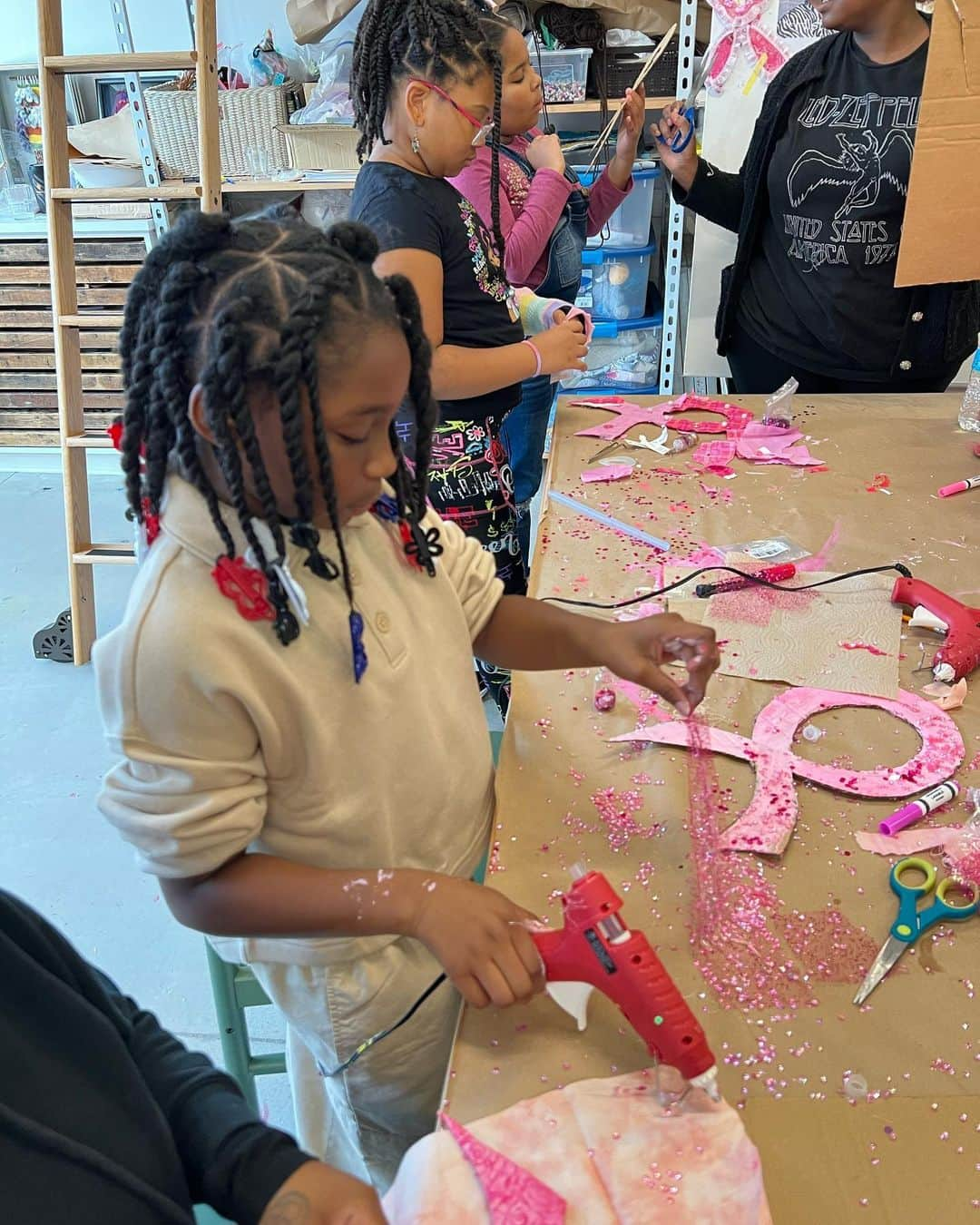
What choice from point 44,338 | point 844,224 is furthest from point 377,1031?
point 44,338

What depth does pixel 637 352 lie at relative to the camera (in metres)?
3.07

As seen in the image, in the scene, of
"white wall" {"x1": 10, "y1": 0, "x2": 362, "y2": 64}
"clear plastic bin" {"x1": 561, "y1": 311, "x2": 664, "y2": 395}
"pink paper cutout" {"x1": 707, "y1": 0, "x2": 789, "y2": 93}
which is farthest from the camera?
"white wall" {"x1": 10, "y1": 0, "x2": 362, "y2": 64}

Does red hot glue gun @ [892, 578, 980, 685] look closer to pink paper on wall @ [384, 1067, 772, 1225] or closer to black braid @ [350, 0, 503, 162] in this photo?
pink paper on wall @ [384, 1067, 772, 1225]

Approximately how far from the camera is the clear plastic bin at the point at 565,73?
2590 mm

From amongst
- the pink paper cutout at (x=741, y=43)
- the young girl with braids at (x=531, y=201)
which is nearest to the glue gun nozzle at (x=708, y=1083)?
the young girl with braids at (x=531, y=201)

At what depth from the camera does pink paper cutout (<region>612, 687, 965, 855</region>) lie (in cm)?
81

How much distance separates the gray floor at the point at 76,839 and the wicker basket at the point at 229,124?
1.27 m

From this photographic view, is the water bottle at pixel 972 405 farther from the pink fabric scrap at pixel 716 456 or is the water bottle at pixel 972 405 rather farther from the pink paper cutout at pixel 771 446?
the pink fabric scrap at pixel 716 456

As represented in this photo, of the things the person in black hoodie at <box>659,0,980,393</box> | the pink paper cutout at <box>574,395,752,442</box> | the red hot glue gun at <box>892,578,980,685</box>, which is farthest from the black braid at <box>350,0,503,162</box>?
the red hot glue gun at <box>892,578,980,685</box>

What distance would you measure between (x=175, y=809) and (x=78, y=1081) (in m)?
0.18

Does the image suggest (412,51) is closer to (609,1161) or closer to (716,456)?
(716,456)

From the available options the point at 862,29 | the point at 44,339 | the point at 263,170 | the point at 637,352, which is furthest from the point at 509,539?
the point at 44,339

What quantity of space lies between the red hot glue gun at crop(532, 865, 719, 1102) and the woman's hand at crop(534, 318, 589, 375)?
983 millimetres

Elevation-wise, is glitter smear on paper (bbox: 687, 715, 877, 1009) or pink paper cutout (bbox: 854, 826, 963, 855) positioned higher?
pink paper cutout (bbox: 854, 826, 963, 855)
